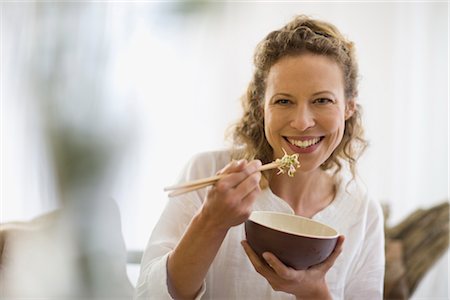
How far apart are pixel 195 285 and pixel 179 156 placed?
62cm

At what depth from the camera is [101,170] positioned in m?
0.93

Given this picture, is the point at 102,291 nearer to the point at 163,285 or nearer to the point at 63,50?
the point at 163,285

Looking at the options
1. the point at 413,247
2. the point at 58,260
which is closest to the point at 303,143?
the point at 58,260

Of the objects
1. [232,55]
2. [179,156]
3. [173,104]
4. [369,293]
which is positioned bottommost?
[369,293]

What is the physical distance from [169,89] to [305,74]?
55 centimetres

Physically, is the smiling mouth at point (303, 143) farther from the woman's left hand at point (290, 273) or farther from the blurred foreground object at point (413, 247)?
the blurred foreground object at point (413, 247)

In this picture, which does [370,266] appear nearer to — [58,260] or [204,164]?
[204,164]

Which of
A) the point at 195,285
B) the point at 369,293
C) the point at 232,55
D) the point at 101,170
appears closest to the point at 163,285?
the point at 195,285

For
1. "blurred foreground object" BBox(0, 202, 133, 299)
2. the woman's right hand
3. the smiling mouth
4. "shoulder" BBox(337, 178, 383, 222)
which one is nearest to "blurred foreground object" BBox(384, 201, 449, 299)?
"shoulder" BBox(337, 178, 383, 222)

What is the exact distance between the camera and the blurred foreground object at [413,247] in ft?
6.14

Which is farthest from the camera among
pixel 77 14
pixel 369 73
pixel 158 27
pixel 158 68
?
pixel 369 73

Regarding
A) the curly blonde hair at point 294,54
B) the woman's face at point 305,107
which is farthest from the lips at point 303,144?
the curly blonde hair at point 294,54

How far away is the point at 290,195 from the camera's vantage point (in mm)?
1185

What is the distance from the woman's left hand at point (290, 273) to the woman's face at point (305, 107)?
0.65 ft
